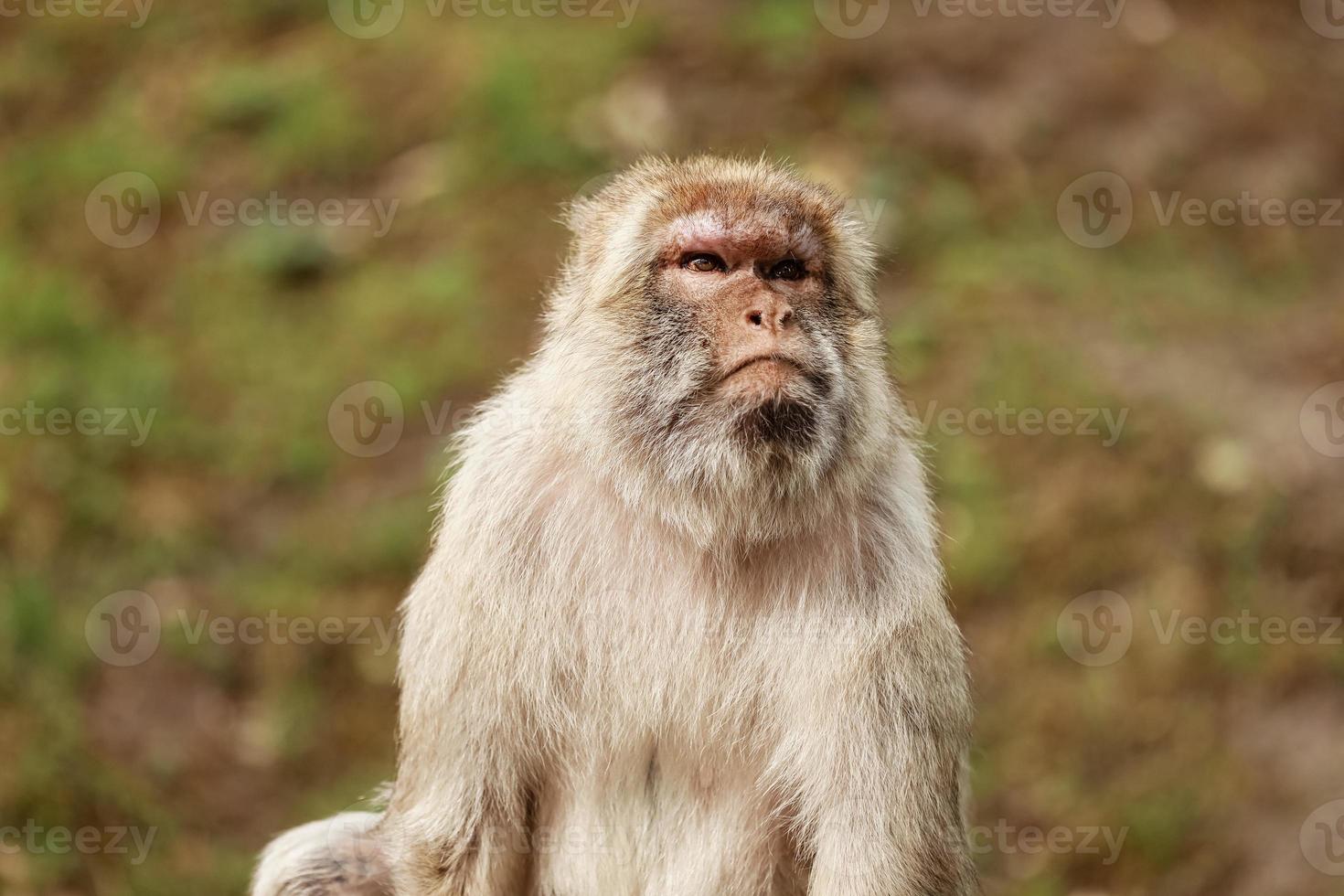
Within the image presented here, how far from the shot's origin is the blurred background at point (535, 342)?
24.6 feet

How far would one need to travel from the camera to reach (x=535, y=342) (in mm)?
8789

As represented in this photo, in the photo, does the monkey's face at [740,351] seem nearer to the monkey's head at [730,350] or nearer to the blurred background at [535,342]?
the monkey's head at [730,350]

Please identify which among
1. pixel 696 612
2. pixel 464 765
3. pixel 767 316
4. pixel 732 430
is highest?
pixel 767 316

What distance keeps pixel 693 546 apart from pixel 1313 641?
4.76m

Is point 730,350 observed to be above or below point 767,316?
below

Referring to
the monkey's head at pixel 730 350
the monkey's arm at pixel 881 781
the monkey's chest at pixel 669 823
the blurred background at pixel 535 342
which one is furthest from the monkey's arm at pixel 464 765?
the blurred background at pixel 535 342

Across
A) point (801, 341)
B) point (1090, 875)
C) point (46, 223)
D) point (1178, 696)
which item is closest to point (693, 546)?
point (801, 341)

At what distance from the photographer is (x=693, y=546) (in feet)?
15.3

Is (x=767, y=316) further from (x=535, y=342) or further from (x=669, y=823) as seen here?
(x=535, y=342)

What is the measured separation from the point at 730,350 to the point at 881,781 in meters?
1.41

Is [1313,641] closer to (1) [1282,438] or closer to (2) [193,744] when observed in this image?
(1) [1282,438]

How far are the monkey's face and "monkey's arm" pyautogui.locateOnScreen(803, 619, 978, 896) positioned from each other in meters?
0.65

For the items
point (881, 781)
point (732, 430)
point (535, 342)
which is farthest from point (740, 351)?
point (535, 342)

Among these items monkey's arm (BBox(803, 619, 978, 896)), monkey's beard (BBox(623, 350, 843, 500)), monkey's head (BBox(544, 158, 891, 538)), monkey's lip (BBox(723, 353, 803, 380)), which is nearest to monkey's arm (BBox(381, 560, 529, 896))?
A: monkey's head (BBox(544, 158, 891, 538))
